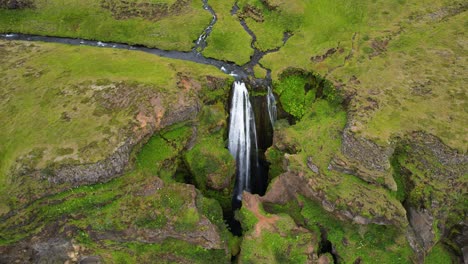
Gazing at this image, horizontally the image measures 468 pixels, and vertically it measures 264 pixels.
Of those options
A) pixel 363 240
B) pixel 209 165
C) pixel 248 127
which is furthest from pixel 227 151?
Result: pixel 363 240

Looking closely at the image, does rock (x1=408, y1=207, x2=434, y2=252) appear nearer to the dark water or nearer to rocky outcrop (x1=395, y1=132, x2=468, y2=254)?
rocky outcrop (x1=395, y1=132, x2=468, y2=254)

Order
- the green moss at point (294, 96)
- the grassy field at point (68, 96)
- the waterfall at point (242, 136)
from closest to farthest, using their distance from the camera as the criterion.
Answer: the grassy field at point (68, 96) < the waterfall at point (242, 136) < the green moss at point (294, 96)

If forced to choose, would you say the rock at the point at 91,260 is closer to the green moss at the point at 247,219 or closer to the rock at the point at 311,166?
the green moss at the point at 247,219

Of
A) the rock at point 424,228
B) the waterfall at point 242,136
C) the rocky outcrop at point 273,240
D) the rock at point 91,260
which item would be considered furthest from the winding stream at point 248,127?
the rock at point 424,228

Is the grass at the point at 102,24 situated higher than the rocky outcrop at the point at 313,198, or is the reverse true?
the grass at the point at 102,24

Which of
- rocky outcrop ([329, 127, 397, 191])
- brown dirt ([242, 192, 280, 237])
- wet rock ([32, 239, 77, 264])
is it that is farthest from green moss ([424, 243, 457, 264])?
wet rock ([32, 239, 77, 264])

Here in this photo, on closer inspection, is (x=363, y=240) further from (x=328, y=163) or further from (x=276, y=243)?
(x=276, y=243)
